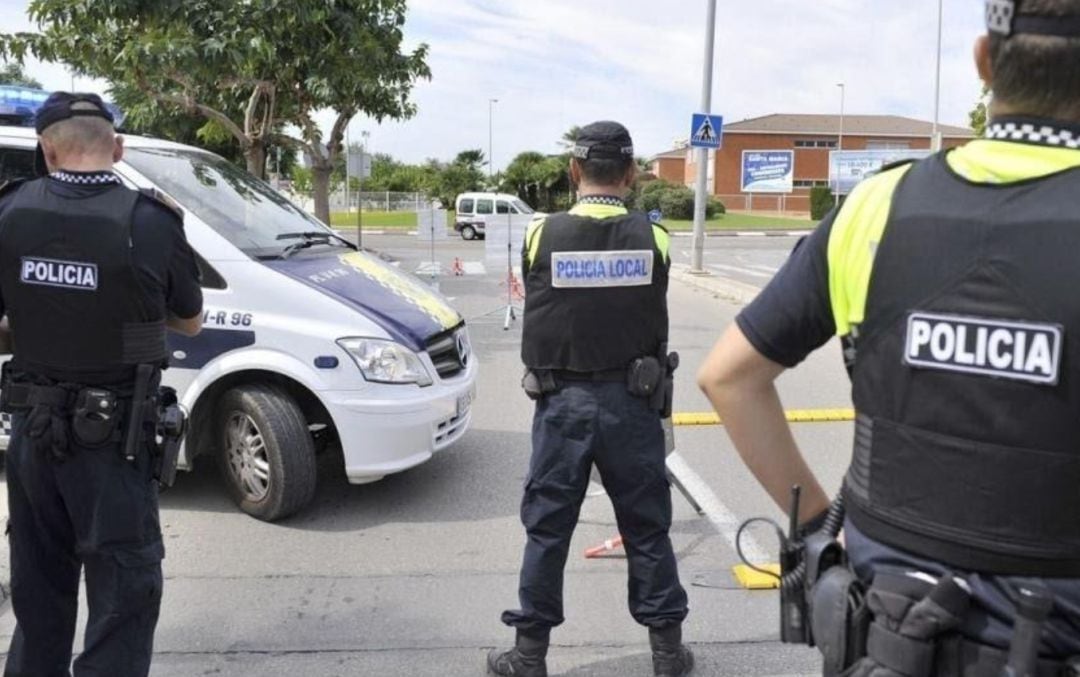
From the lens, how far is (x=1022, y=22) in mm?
1371

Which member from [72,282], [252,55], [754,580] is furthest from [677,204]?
[72,282]

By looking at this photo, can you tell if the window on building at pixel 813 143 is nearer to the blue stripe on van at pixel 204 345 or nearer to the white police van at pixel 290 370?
Answer: the white police van at pixel 290 370

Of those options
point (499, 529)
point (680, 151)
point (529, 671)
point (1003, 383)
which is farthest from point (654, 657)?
point (680, 151)

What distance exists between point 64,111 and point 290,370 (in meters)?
2.00

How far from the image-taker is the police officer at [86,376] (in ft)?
8.95

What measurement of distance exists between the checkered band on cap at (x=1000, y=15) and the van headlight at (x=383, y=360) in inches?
142

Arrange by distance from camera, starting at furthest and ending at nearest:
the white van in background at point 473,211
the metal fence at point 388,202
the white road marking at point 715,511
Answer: the metal fence at point 388,202
the white van in background at point 473,211
the white road marking at point 715,511

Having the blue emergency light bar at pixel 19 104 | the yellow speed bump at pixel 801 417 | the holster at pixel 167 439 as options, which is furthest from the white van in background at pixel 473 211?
the holster at pixel 167 439

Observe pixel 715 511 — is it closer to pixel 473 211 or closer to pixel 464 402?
pixel 464 402

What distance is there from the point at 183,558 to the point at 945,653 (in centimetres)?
387

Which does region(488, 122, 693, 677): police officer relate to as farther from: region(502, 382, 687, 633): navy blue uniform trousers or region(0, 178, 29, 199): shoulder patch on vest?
region(0, 178, 29, 199): shoulder patch on vest

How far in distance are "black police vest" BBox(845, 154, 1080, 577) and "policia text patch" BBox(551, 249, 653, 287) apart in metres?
1.82

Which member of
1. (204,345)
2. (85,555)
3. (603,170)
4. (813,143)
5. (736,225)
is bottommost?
(85,555)

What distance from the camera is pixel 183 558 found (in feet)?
14.5
